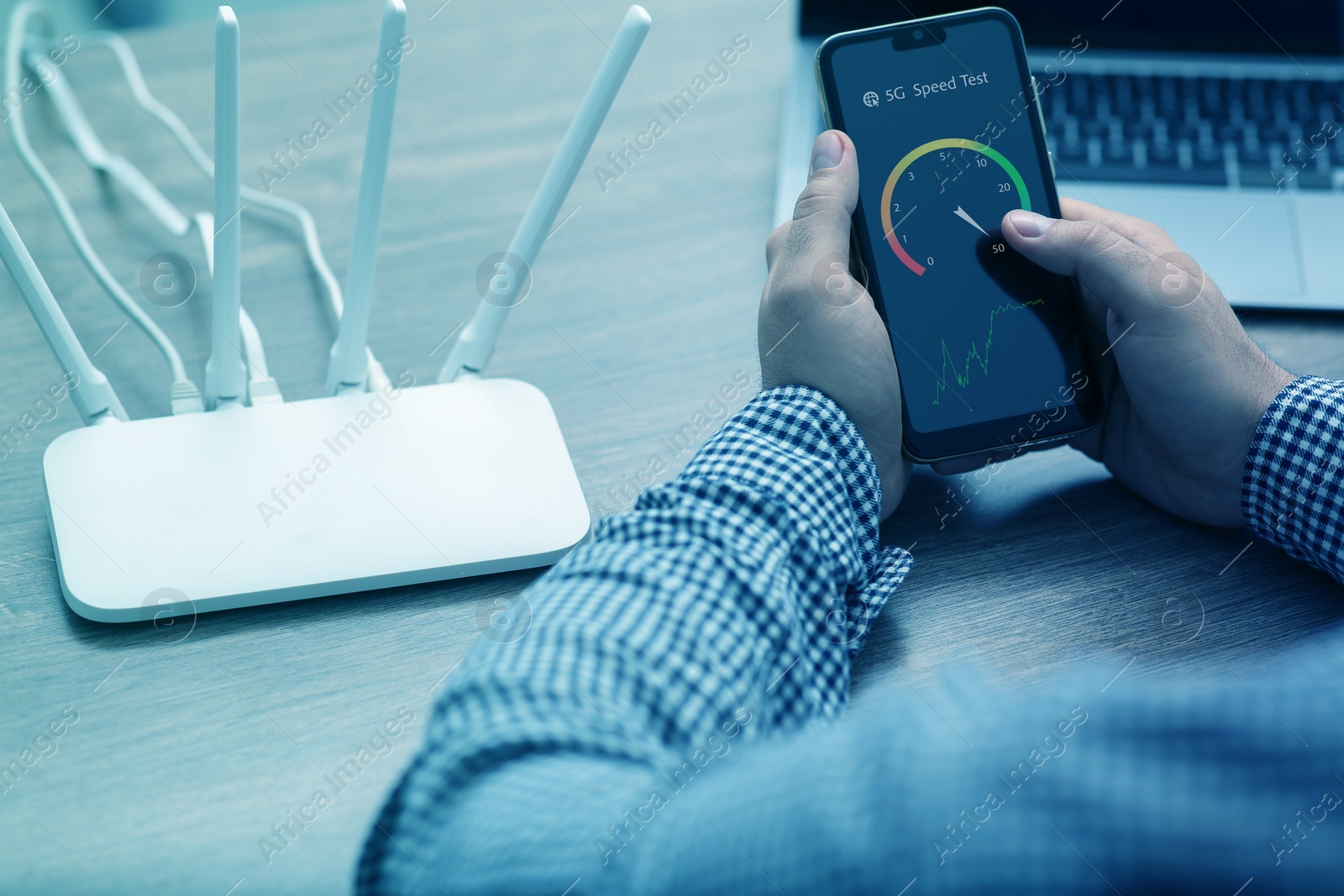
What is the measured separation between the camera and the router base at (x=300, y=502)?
1.41 ft

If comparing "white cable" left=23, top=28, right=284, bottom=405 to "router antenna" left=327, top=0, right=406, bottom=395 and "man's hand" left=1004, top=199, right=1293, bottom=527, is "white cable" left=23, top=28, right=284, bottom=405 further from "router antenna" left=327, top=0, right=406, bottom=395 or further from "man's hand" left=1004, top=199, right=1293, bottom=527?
"man's hand" left=1004, top=199, right=1293, bottom=527

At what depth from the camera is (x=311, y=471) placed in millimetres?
464

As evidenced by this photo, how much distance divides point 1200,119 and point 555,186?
448 millimetres

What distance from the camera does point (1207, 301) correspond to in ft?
1.58

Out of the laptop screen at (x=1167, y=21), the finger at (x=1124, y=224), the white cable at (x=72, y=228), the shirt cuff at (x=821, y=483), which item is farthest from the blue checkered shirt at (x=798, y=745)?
the laptop screen at (x=1167, y=21)

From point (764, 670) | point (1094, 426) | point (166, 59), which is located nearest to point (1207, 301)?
point (1094, 426)

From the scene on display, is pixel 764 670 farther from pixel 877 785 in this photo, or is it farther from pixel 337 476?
pixel 337 476

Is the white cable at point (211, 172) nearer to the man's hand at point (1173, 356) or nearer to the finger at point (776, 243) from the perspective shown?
the finger at point (776, 243)

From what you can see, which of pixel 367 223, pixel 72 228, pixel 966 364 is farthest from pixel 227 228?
pixel 966 364

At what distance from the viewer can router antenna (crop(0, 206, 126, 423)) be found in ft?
1.41

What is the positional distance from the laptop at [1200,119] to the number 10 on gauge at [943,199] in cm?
14

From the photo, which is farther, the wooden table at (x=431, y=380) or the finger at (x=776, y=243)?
the finger at (x=776, y=243)

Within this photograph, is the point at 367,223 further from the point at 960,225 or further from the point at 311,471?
the point at 960,225

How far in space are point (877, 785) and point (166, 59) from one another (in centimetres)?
72
